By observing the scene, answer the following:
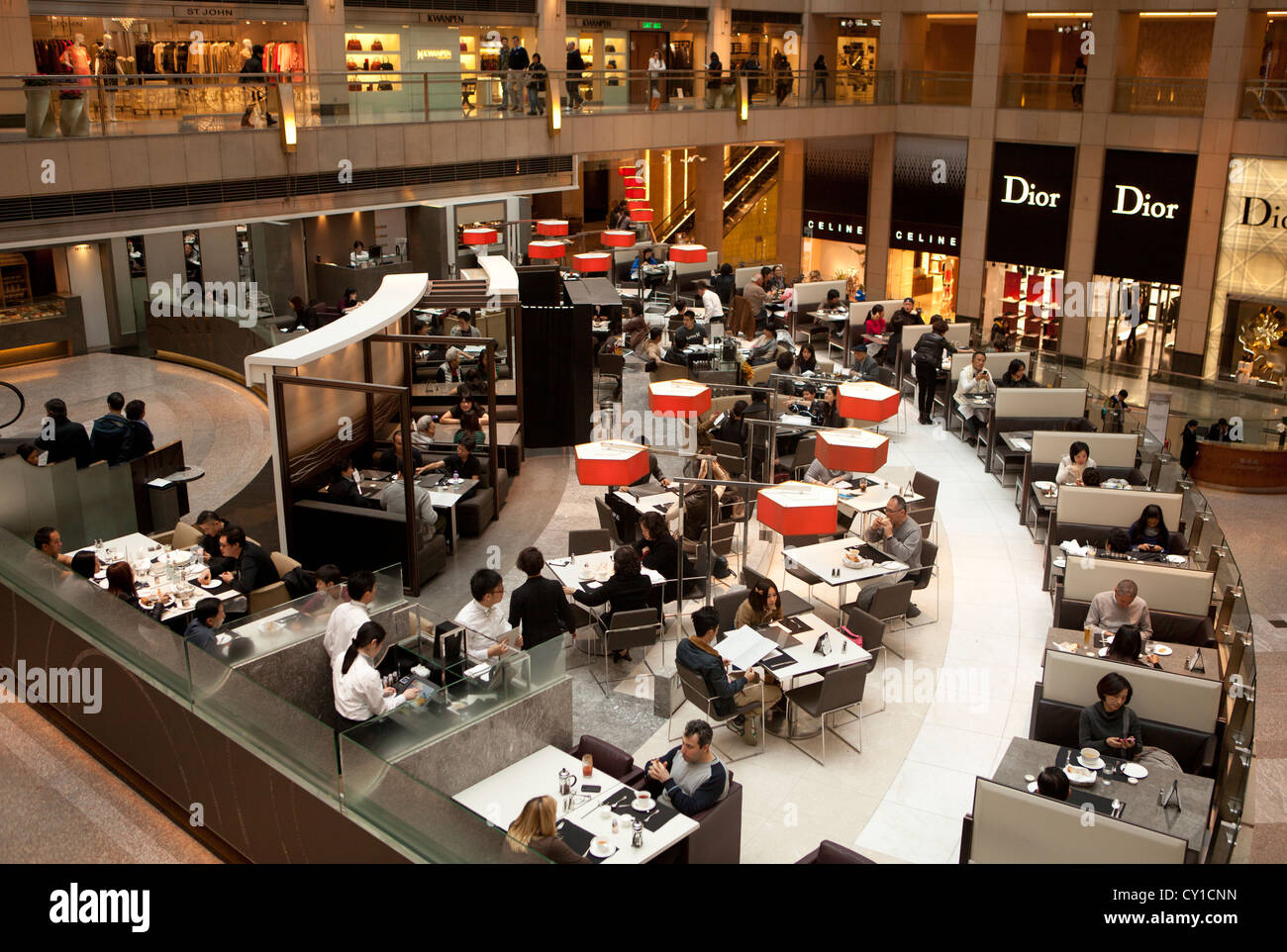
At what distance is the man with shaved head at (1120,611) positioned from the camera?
30.5 ft

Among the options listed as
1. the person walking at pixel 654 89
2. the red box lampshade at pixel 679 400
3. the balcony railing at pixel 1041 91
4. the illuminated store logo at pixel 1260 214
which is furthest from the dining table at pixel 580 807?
the balcony railing at pixel 1041 91

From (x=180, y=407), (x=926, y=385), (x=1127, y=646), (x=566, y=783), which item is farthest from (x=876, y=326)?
(x=566, y=783)

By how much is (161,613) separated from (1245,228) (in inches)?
763

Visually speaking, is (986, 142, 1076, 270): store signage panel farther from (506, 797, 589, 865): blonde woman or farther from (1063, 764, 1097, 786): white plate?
(506, 797, 589, 865): blonde woman

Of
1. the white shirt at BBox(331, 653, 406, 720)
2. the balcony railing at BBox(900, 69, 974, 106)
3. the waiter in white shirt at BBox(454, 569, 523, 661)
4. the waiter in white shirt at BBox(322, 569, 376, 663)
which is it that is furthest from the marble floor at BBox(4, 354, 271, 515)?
the balcony railing at BBox(900, 69, 974, 106)

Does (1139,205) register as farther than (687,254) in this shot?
Yes

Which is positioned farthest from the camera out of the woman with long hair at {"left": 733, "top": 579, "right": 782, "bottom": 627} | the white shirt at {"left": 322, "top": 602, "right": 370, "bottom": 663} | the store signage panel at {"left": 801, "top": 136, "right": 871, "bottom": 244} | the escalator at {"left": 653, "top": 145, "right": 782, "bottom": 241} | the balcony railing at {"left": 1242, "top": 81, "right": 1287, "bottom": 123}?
the escalator at {"left": 653, "top": 145, "right": 782, "bottom": 241}

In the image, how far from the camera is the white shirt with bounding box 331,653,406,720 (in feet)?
23.7

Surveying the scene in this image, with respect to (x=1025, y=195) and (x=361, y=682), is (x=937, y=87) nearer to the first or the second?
(x=1025, y=195)

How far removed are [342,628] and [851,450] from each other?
4.49m

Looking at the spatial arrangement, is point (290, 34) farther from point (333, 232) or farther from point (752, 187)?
point (752, 187)

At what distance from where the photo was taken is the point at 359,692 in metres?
7.25

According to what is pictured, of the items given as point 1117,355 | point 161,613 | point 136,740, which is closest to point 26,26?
point 161,613
